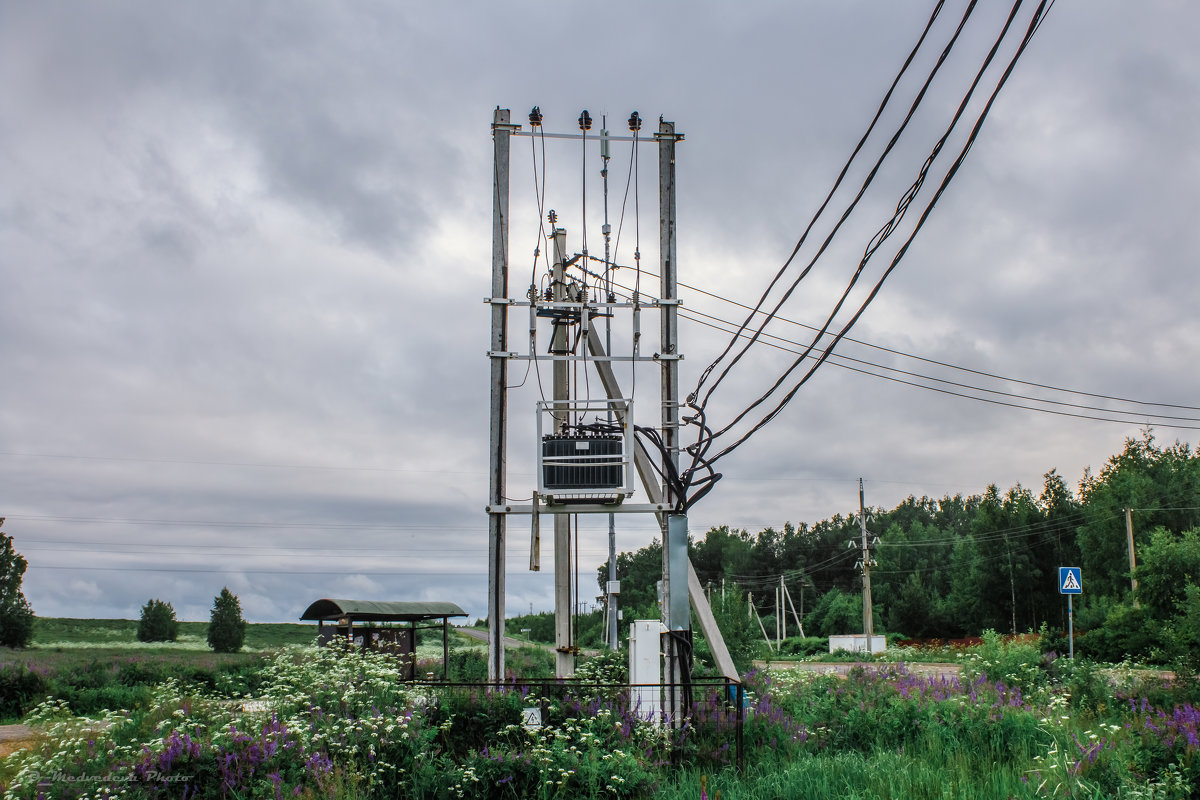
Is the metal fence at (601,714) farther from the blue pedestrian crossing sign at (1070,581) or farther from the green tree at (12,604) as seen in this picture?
the green tree at (12,604)

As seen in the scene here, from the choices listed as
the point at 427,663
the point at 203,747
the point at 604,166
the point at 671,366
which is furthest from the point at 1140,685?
the point at 427,663

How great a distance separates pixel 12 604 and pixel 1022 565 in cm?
5665

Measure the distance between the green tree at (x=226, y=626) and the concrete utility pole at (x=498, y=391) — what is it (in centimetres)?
3368

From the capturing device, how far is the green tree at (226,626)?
1622 inches

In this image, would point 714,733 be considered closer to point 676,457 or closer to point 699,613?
point 699,613

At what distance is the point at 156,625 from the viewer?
4794cm

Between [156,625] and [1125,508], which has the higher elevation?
[1125,508]

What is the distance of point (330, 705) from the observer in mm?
10086

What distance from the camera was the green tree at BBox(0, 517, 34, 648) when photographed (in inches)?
1528

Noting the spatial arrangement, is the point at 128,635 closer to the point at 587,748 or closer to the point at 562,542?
the point at 562,542

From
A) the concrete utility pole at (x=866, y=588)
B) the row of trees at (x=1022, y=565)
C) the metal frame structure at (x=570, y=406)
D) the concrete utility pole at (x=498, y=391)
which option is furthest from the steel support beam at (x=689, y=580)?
the concrete utility pole at (x=866, y=588)

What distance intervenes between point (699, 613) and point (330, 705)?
4.91 meters

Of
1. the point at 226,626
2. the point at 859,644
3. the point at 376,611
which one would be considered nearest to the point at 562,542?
the point at 376,611

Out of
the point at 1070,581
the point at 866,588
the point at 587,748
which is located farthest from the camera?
the point at 866,588
